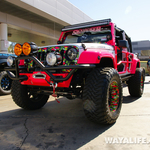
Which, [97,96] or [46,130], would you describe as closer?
[97,96]

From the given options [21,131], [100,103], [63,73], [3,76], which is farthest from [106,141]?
[3,76]

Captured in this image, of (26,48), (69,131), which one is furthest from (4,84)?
(69,131)

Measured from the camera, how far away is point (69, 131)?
2.43m

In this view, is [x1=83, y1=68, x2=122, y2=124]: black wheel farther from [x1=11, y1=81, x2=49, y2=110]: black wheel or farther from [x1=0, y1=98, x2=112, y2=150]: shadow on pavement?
[x1=11, y1=81, x2=49, y2=110]: black wheel

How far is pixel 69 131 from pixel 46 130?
366mm

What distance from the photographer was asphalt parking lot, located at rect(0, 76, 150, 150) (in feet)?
6.57

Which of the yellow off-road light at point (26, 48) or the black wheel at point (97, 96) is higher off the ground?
the yellow off-road light at point (26, 48)

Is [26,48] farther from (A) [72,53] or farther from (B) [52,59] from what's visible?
(A) [72,53]

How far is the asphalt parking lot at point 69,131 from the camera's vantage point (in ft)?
6.57

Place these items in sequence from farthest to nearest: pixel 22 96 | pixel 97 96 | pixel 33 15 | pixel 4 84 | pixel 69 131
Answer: pixel 33 15 < pixel 4 84 < pixel 22 96 < pixel 69 131 < pixel 97 96

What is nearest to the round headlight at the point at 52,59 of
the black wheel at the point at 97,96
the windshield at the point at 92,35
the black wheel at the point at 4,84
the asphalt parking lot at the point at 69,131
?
the black wheel at the point at 97,96

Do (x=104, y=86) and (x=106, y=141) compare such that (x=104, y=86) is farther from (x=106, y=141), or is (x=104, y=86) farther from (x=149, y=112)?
(x=149, y=112)

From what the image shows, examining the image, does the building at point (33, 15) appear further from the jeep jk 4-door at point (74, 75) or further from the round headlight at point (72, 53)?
the round headlight at point (72, 53)

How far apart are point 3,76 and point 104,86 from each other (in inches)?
172
